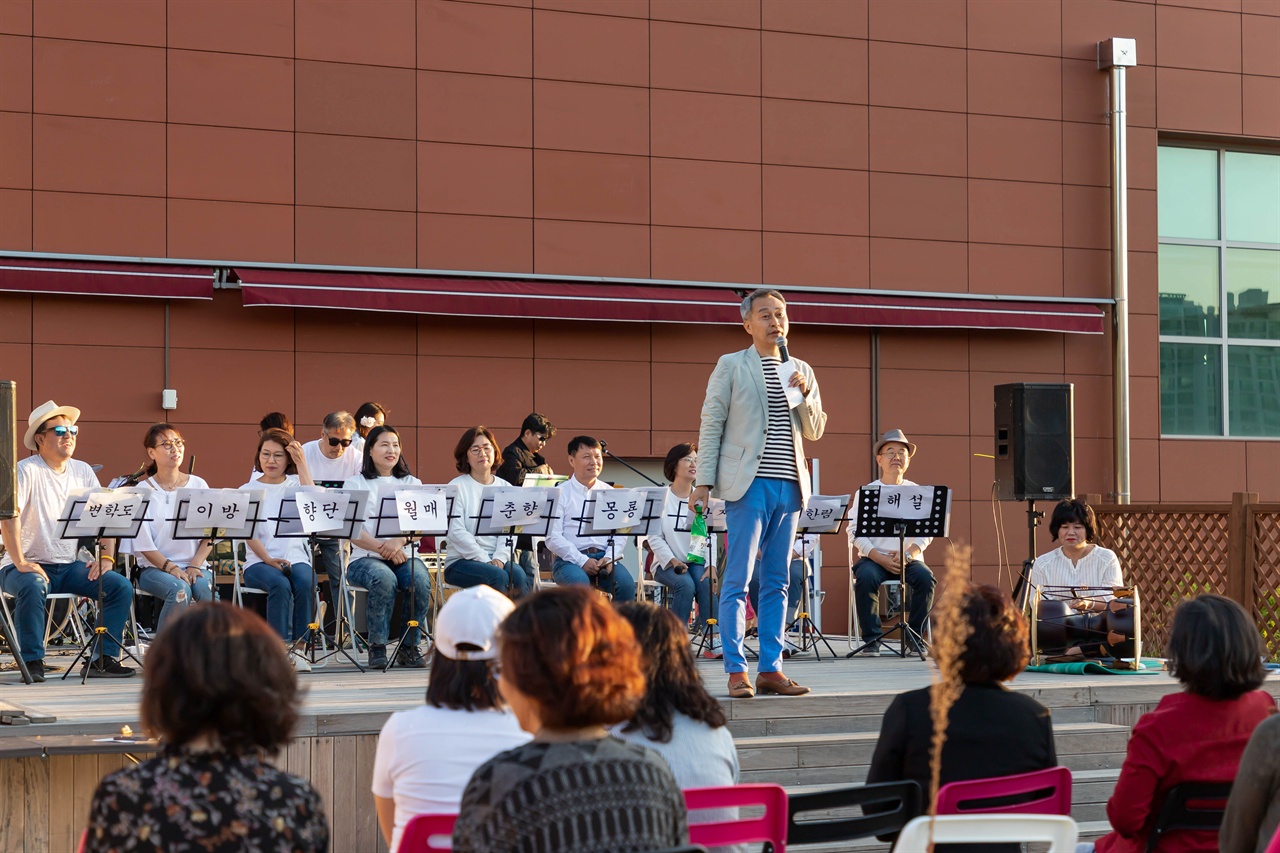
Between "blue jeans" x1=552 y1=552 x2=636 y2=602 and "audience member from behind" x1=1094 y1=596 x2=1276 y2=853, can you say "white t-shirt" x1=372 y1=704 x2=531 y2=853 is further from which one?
"blue jeans" x1=552 y1=552 x2=636 y2=602

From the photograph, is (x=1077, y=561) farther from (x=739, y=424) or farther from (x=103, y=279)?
(x=103, y=279)

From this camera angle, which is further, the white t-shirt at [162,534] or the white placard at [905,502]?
the white placard at [905,502]

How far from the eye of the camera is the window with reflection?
1492 centimetres

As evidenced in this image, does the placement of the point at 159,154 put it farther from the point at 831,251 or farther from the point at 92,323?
the point at 831,251

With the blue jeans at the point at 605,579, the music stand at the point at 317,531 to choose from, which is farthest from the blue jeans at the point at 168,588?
the blue jeans at the point at 605,579

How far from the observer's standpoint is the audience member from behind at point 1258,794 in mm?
2992

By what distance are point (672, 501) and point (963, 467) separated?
5151mm

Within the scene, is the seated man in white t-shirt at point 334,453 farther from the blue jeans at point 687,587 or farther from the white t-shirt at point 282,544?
the blue jeans at point 687,587

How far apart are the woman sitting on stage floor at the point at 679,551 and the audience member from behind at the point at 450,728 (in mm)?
6420

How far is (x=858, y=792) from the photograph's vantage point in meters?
3.27

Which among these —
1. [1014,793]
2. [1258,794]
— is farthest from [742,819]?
[1258,794]

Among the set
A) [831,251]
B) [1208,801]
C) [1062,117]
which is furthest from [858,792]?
[1062,117]

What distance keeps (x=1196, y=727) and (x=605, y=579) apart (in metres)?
6.21

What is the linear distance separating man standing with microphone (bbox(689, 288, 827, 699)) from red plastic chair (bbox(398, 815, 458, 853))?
354cm
